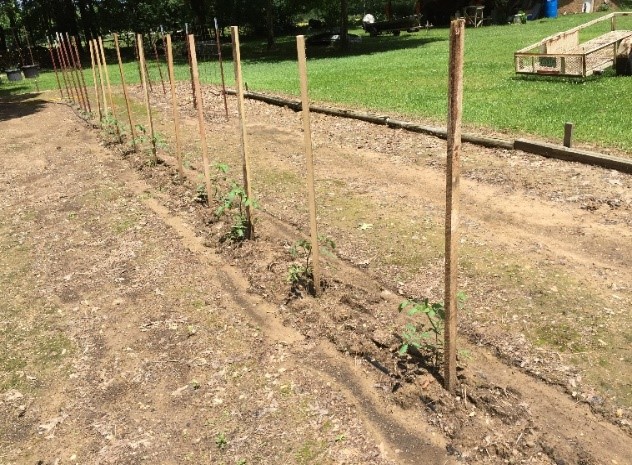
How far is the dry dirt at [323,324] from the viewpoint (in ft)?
10.5

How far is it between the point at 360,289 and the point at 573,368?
66.9 inches

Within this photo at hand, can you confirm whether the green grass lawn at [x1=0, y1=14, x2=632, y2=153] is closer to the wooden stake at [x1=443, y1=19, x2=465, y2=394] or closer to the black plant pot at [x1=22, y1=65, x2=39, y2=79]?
the black plant pot at [x1=22, y1=65, x2=39, y2=79]

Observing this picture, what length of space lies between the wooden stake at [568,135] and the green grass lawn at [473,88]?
59 cm

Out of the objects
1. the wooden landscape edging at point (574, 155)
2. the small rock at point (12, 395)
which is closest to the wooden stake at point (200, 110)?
the small rock at point (12, 395)

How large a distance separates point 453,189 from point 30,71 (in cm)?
2818

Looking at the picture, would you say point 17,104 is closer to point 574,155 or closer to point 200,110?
point 200,110

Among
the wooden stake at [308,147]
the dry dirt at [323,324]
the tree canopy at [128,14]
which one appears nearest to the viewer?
the dry dirt at [323,324]

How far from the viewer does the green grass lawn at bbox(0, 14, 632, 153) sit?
9023mm

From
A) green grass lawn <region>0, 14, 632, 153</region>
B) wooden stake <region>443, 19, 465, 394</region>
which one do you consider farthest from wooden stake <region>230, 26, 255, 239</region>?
green grass lawn <region>0, 14, 632, 153</region>

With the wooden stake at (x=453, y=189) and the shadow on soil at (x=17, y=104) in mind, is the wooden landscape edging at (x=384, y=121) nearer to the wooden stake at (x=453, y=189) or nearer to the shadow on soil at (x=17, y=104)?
the wooden stake at (x=453, y=189)

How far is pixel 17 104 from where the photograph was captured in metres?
17.6

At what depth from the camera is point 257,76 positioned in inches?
746

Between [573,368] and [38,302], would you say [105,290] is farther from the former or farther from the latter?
[573,368]

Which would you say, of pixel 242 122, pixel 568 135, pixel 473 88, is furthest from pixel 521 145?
pixel 473 88
